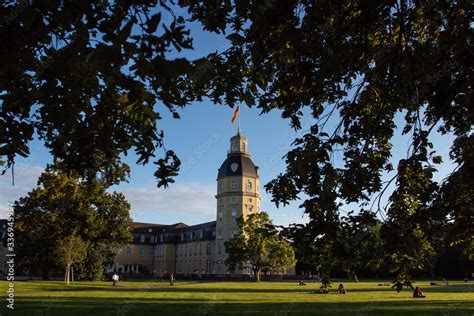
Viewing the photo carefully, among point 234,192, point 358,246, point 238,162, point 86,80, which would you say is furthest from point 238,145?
point 86,80

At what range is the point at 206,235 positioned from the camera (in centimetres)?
9850

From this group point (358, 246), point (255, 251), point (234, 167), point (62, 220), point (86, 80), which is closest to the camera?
point (86, 80)

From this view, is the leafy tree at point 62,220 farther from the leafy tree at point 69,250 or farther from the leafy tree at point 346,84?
the leafy tree at point 346,84

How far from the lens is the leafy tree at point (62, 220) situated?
160 feet

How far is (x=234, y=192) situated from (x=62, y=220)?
1660 inches

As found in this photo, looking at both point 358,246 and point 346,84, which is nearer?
point 358,246

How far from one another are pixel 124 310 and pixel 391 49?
1445cm

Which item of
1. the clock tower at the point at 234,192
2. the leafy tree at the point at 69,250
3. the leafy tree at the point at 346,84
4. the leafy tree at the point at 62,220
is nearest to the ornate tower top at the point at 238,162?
the clock tower at the point at 234,192

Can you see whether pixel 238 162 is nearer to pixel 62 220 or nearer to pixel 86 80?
A: pixel 62 220

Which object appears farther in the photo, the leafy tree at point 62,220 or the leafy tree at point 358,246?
the leafy tree at point 62,220

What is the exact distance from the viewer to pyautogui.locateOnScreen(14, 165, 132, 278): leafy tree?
160 ft

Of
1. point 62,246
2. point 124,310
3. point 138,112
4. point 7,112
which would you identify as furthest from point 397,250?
point 62,246

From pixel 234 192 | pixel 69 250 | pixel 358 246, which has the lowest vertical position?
pixel 358 246

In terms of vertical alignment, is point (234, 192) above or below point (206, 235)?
above
